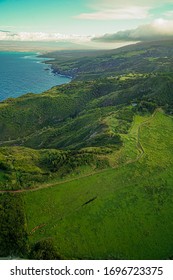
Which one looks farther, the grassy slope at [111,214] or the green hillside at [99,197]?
the grassy slope at [111,214]

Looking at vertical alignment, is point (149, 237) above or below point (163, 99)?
below

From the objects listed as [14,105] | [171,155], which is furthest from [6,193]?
[14,105]

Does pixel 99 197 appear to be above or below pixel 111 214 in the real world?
above

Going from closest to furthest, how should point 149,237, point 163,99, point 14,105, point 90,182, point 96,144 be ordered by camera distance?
point 149,237 < point 90,182 < point 96,144 < point 163,99 < point 14,105

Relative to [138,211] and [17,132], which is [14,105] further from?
[138,211]

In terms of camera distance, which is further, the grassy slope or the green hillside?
the grassy slope

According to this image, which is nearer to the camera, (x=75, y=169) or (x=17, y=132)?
(x=75, y=169)

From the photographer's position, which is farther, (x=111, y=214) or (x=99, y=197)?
(x=99, y=197)

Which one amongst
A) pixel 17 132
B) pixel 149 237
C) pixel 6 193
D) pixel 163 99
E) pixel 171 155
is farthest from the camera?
pixel 17 132
